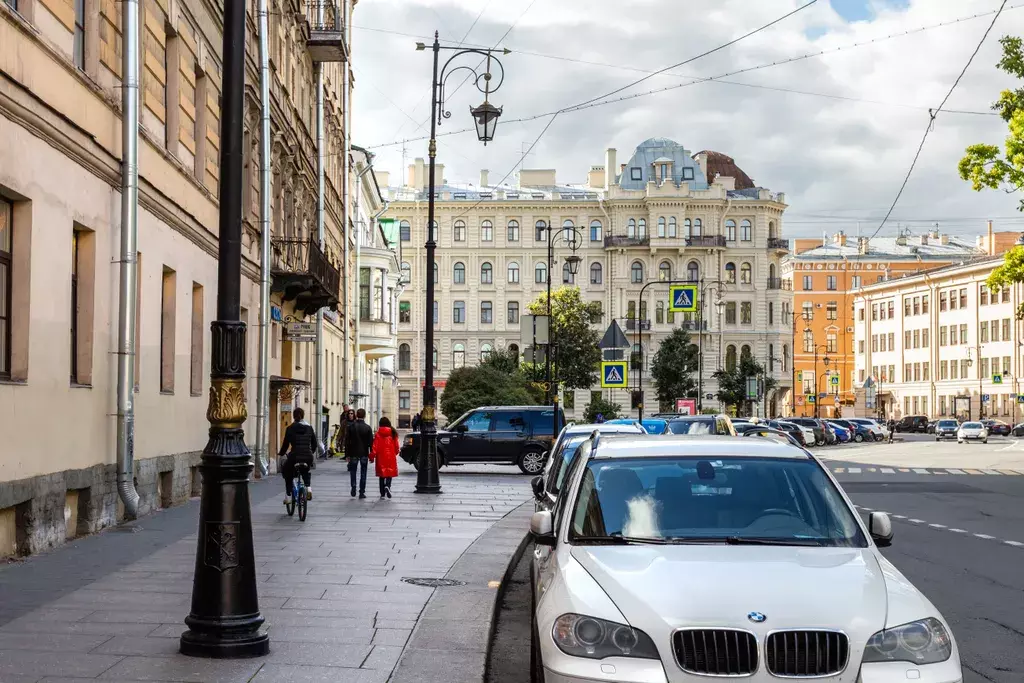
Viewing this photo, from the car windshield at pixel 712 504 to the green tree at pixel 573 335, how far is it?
226 ft

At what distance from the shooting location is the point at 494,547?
14.2 meters

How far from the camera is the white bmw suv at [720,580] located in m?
5.55

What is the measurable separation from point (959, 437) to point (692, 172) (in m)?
38.0

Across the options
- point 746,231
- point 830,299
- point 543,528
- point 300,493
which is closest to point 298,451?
point 300,493

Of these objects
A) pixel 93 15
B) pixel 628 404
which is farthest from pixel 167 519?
pixel 628 404

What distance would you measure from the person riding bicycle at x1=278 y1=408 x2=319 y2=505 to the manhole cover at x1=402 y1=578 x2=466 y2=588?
6678 millimetres

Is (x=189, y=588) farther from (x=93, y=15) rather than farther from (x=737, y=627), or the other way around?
(x=93, y=15)

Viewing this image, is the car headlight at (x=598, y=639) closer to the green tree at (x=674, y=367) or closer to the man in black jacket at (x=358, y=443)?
the man in black jacket at (x=358, y=443)

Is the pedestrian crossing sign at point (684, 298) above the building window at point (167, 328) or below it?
above

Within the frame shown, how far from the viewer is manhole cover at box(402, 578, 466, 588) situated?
11133mm

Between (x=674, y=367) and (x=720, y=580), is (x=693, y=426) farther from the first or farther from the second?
(x=674, y=367)

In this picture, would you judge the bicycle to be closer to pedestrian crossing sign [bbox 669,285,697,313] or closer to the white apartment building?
pedestrian crossing sign [bbox 669,285,697,313]

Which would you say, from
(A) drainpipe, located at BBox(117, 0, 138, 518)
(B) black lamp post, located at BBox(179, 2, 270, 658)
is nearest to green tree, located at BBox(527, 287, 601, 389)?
(A) drainpipe, located at BBox(117, 0, 138, 518)

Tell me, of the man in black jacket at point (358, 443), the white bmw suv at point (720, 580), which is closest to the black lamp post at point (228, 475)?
the white bmw suv at point (720, 580)
